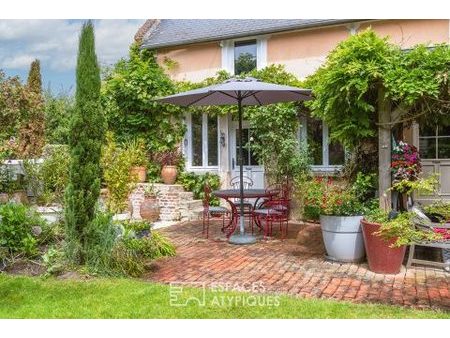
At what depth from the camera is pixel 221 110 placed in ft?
41.6

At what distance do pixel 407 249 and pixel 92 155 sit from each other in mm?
5111

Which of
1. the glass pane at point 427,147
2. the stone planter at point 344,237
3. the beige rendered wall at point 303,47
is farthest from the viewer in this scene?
the beige rendered wall at point 303,47

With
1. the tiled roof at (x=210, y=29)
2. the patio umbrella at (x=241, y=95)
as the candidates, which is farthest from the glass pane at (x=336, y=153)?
the tiled roof at (x=210, y=29)

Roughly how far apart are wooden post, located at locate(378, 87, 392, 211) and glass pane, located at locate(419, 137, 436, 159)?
4.78 metres

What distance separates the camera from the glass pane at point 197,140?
44.9 feet

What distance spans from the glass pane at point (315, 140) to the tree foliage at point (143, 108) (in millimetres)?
4019

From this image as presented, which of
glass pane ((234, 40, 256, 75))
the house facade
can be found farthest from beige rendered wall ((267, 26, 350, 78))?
glass pane ((234, 40, 256, 75))

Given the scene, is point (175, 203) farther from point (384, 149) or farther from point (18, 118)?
point (384, 149)

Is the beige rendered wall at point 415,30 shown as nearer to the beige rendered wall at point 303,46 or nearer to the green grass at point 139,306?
the beige rendered wall at point 303,46

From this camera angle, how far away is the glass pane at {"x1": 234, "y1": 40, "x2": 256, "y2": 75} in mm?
13047

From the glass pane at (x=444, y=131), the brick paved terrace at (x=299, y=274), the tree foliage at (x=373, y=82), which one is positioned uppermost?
the tree foliage at (x=373, y=82)

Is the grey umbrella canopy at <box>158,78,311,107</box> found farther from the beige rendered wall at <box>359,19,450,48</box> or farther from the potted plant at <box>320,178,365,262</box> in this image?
the beige rendered wall at <box>359,19,450,48</box>

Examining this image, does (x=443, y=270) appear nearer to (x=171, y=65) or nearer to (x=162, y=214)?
(x=162, y=214)

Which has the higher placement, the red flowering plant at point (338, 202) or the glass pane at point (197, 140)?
the glass pane at point (197, 140)
